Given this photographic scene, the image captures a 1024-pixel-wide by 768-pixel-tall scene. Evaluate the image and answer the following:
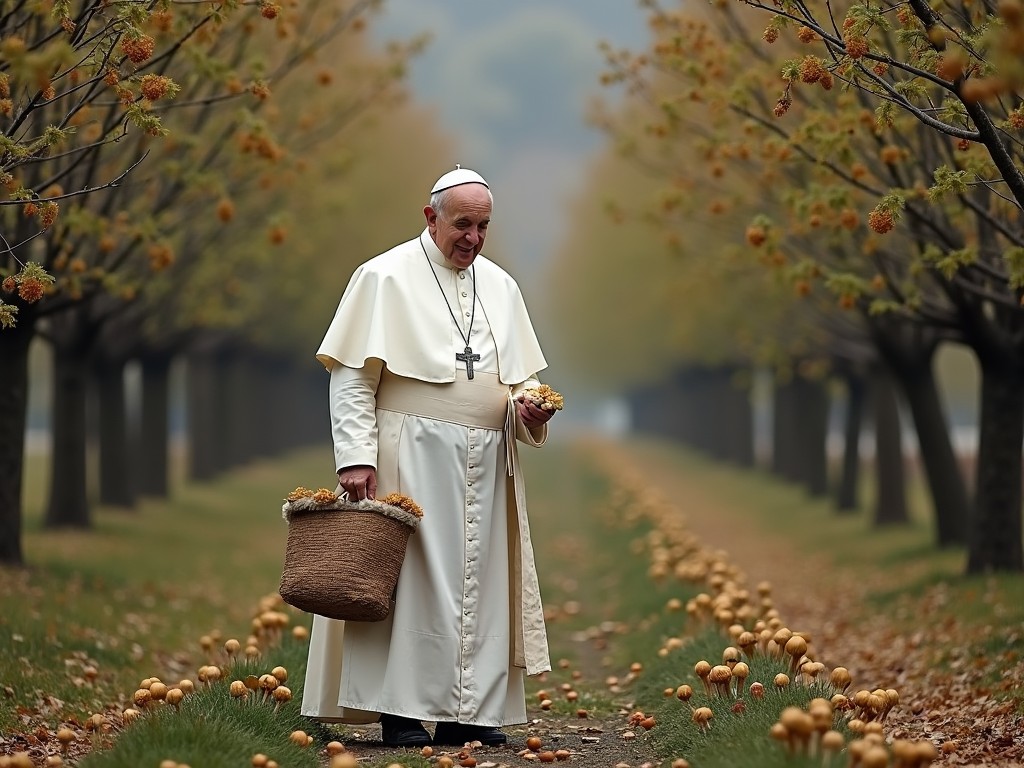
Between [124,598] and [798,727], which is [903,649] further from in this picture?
[124,598]

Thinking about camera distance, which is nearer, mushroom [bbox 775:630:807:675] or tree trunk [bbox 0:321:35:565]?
mushroom [bbox 775:630:807:675]

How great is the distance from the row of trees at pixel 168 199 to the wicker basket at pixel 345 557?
158 cm

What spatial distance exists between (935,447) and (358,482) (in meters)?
10.5

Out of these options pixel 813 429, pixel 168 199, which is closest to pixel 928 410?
pixel 168 199

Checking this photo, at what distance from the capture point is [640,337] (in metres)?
41.8

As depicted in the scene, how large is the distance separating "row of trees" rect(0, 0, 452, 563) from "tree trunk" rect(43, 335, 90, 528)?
2 cm

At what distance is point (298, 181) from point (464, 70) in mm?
175260

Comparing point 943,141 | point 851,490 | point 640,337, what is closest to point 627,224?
point 640,337

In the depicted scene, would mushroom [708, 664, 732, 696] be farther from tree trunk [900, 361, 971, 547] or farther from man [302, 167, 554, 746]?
tree trunk [900, 361, 971, 547]

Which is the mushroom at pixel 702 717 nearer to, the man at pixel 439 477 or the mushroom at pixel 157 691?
the man at pixel 439 477

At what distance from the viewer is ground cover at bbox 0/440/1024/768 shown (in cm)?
645

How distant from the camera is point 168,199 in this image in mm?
12984

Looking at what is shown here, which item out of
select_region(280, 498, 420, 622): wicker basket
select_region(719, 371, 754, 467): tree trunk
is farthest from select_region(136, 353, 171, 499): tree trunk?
select_region(280, 498, 420, 622): wicker basket

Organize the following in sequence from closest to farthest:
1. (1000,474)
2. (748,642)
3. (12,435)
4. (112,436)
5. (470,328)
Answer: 1. (470,328)
2. (748,642)
3. (12,435)
4. (1000,474)
5. (112,436)
